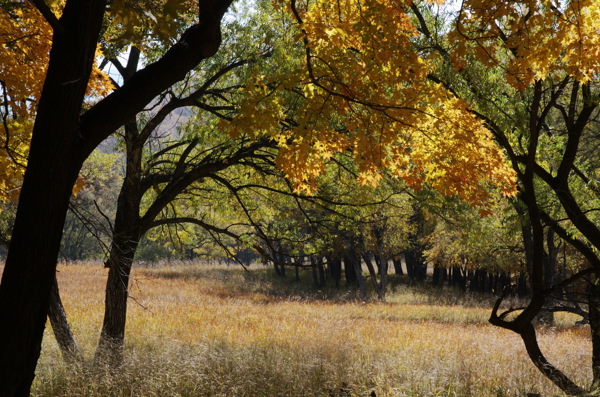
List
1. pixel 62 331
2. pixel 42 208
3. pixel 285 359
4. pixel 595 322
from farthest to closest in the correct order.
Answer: pixel 285 359 → pixel 62 331 → pixel 595 322 → pixel 42 208

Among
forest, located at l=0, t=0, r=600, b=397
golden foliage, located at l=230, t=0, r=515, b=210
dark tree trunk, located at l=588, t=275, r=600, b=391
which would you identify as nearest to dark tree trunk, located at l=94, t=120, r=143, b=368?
forest, located at l=0, t=0, r=600, b=397

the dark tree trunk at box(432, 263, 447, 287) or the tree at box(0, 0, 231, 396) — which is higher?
the tree at box(0, 0, 231, 396)

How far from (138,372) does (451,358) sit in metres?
5.33

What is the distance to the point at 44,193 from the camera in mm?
2410

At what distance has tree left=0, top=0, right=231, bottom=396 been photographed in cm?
235

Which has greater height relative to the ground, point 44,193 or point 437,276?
point 44,193

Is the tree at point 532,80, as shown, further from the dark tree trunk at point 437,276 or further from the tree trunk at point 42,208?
the dark tree trunk at point 437,276

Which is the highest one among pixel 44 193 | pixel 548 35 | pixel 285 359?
pixel 548 35

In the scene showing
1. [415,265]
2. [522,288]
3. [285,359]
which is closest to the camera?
[285,359]

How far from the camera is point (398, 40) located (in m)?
4.91

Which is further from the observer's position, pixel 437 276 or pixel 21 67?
pixel 437 276

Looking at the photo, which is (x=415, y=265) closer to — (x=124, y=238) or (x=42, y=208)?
(x=124, y=238)

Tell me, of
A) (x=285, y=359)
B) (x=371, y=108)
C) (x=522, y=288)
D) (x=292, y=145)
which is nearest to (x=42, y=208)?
(x=371, y=108)

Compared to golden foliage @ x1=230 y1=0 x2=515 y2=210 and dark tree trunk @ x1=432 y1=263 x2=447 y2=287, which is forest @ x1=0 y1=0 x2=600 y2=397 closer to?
golden foliage @ x1=230 y1=0 x2=515 y2=210
